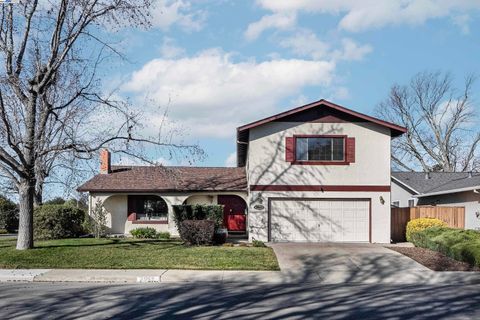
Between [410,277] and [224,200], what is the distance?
15128 mm

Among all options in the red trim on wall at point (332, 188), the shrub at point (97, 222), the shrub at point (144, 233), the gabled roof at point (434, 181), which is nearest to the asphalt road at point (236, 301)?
the red trim on wall at point (332, 188)

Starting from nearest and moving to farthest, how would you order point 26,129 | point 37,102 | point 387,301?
point 387,301 → point 26,129 → point 37,102

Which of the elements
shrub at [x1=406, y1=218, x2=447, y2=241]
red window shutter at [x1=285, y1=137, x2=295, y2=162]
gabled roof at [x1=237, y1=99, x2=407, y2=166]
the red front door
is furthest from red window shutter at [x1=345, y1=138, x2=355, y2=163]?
the red front door

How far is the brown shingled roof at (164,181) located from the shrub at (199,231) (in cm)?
568

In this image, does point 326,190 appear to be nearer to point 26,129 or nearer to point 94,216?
point 94,216

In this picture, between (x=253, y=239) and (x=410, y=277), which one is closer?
(x=410, y=277)

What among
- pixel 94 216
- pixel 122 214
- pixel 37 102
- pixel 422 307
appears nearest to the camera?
pixel 422 307

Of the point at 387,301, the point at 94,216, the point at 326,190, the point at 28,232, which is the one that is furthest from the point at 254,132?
the point at 387,301

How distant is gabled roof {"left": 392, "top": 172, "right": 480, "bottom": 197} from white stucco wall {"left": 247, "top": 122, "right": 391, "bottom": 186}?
641 centimetres

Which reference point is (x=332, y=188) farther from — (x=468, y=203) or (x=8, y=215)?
(x=8, y=215)

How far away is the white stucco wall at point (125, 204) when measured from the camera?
28.0 m

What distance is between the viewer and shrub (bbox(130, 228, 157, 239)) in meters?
26.5

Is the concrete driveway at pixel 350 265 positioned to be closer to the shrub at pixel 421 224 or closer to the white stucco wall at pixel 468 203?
the shrub at pixel 421 224

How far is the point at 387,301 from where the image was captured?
1163 centimetres
